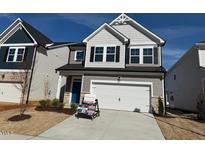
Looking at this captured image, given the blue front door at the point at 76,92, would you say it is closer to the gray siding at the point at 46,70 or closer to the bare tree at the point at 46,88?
the gray siding at the point at 46,70

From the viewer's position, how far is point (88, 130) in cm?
746

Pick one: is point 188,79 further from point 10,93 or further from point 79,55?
point 10,93

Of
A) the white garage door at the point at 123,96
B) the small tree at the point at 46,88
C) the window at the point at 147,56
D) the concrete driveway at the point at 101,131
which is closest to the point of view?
the concrete driveway at the point at 101,131

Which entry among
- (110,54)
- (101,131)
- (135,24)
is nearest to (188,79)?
(135,24)

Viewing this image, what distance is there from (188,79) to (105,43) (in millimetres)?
10341

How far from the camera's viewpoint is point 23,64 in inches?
599

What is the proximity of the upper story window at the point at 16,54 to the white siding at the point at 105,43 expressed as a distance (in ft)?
22.9

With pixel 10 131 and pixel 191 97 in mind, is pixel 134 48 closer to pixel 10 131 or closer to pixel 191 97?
pixel 191 97

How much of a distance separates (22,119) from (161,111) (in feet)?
32.3

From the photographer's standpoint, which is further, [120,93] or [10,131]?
[120,93]

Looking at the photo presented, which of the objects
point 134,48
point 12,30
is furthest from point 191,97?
point 12,30

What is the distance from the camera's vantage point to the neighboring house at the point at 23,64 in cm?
1487

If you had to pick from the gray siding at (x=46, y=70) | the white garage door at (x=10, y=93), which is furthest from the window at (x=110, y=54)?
the white garage door at (x=10, y=93)

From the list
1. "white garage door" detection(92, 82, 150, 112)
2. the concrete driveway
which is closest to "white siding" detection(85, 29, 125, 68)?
"white garage door" detection(92, 82, 150, 112)
